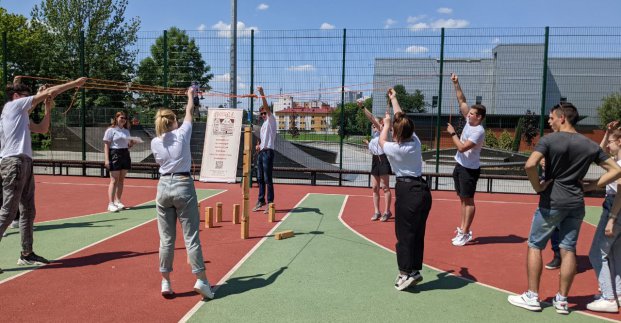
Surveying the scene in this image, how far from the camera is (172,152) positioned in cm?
413

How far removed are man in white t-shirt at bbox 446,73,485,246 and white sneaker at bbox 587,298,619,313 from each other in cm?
234

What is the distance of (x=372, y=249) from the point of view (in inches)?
241

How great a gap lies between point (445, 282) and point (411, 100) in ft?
29.2

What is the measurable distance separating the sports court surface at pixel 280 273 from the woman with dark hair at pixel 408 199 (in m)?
0.27

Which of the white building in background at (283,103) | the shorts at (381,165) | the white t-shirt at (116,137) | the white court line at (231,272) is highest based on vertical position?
the white building in background at (283,103)

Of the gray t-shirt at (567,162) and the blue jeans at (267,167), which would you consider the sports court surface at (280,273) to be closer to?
the blue jeans at (267,167)

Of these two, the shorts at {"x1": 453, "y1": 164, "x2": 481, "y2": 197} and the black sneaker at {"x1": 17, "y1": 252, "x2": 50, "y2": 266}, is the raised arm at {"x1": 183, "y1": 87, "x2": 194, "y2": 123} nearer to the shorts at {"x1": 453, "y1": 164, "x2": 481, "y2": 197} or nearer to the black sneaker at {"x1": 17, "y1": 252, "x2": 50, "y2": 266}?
the black sneaker at {"x1": 17, "y1": 252, "x2": 50, "y2": 266}

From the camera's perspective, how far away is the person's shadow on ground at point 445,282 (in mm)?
4664

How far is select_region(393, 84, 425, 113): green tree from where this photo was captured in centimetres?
1284

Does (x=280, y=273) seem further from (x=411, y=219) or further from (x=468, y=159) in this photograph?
(x=468, y=159)

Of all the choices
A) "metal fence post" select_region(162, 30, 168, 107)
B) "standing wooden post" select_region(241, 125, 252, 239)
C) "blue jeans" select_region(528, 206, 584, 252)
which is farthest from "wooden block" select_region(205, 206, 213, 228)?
"metal fence post" select_region(162, 30, 168, 107)

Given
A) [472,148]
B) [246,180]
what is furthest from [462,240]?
[246,180]

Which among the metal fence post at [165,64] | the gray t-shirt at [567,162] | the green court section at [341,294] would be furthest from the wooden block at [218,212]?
the metal fence post at [165,64]

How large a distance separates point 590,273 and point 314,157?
915 centimetres
